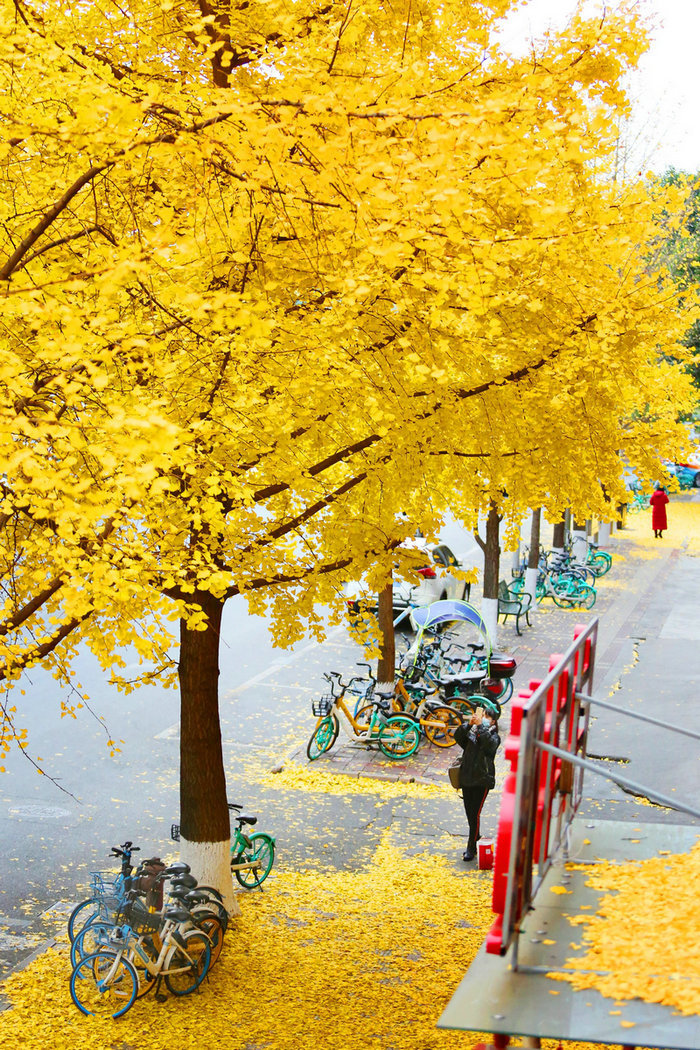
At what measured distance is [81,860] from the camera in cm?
1120

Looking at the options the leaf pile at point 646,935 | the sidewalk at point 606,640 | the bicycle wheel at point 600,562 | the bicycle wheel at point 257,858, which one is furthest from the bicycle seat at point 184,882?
the bicycle wheel at point 600,562

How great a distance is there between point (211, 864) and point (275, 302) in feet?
18.1

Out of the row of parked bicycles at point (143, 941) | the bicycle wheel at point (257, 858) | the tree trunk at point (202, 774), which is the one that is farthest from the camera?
the bicycle wheel at point (257, 858)

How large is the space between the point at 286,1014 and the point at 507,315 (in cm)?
582

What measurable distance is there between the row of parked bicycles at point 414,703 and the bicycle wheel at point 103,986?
5.81m

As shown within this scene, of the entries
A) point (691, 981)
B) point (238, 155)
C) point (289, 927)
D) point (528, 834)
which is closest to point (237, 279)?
point (238, 155)

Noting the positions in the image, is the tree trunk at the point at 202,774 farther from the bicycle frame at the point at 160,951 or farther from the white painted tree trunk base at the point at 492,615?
the white painted tree trunk base at the point at 492,615

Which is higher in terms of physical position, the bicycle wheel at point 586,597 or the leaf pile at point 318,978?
the bicycle wheel at point 586,597

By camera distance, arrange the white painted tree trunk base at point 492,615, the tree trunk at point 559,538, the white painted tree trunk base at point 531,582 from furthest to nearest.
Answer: the tree trunk at point 559,538, the white painted tree trunk base at point 531,582, the white painted tree trunk base at point 492,615

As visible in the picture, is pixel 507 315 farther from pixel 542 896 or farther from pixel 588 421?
pixel 542 896

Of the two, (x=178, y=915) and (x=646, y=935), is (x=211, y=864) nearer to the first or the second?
(x=178, y=915)

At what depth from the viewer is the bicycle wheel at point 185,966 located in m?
8.45

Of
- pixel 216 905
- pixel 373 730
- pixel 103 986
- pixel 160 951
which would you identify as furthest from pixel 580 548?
pixel 103 986

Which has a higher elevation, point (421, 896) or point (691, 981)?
point (691, 981)
